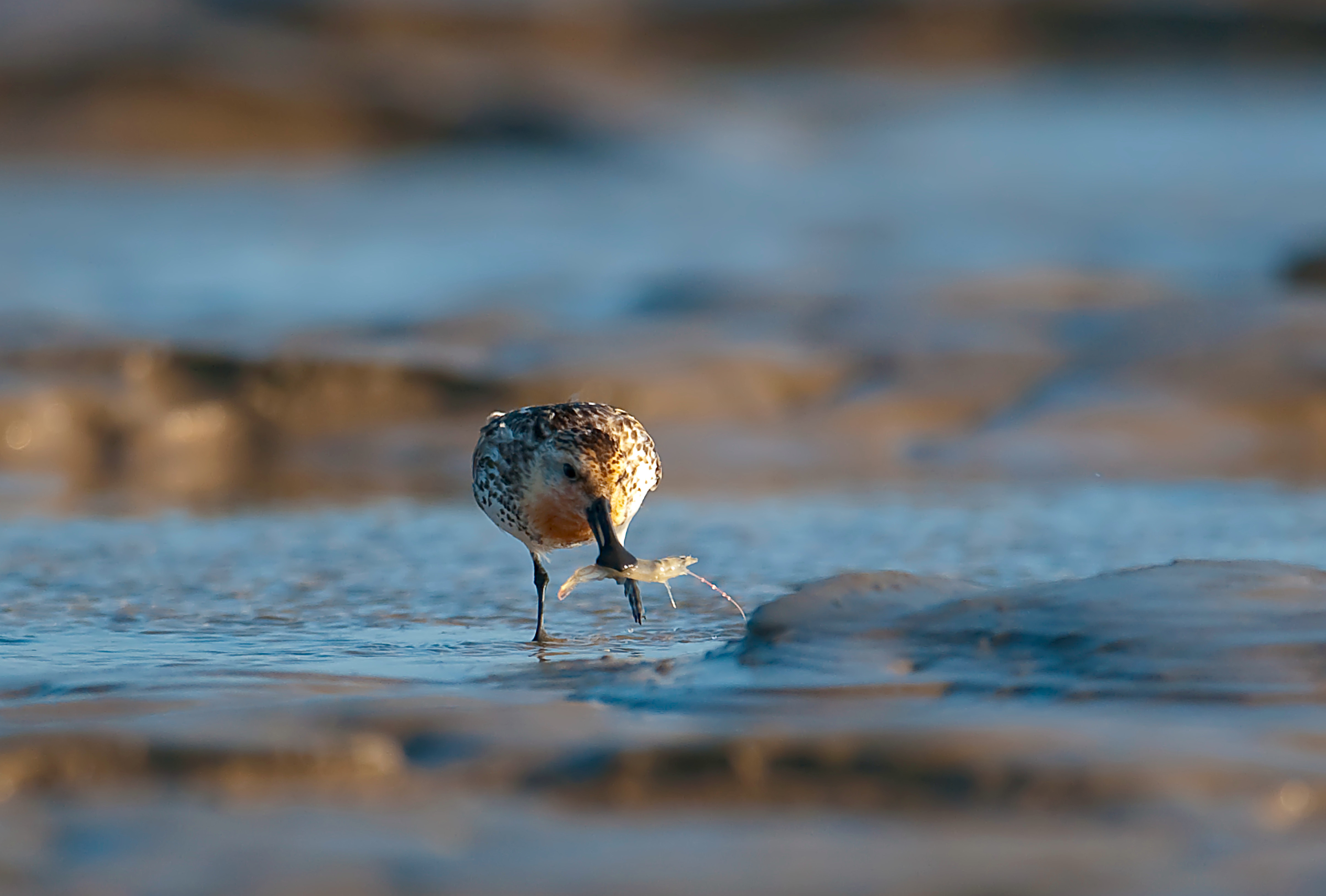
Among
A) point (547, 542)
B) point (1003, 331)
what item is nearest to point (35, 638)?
point (547, 542)

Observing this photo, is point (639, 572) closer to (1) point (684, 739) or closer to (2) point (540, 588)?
(2) point (540, 588)

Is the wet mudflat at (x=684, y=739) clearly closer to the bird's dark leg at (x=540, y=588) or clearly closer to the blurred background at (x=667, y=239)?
the bird's dark leg at (x=540, y=588)

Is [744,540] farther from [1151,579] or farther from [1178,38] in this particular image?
[1178,38]

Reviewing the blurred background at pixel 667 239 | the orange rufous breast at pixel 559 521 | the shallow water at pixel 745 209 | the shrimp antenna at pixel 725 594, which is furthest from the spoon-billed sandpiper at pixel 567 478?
the shallow water at pixel 745 209

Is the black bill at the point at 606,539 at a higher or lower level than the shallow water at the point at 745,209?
lower

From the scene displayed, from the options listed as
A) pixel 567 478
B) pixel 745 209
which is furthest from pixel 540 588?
pixel 745 209

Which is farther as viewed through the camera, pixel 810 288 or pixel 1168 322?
pixel 810 288
